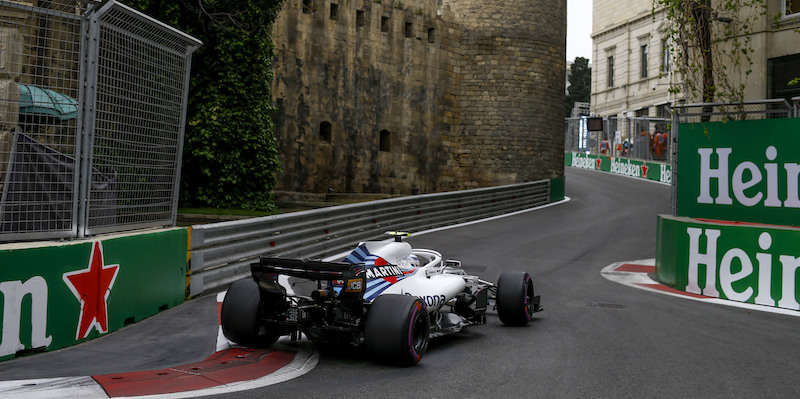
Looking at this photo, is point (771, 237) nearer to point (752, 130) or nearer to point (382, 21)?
point (752, 130)

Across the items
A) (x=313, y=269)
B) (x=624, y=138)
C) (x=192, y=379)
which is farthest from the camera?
(x=624, y=138)

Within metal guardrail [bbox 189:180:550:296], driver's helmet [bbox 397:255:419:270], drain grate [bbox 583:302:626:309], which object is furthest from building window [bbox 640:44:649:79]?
driver's helmet [bbox 397:255:419:270]

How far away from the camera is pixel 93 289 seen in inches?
263

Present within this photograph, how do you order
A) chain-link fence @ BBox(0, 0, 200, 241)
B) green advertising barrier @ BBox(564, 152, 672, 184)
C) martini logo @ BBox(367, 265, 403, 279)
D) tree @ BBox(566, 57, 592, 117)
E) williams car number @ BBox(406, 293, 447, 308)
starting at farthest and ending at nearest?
tree @ BBox(566, 57, 592, 117)
green advertising barrier @ BBox(564, 152, 672, 184)
williams car number @ BBox(406, 293, 447, 308)
martini logo @ BBox(367, 265, 403, 279)
chain-link fence @ BBox(0, 0, 200, 241)

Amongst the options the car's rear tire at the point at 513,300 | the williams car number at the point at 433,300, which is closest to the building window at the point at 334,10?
the car's rear tire at the point at 513,300

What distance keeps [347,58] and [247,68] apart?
29.1ft

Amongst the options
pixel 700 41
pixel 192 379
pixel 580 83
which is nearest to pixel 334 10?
pixel 700 41

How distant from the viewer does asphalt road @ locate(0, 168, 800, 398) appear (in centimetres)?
537

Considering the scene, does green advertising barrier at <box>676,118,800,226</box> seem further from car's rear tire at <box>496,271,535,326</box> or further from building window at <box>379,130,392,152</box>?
building window at <box>379,130,392,152</box>

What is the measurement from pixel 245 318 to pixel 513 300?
2.92 metres

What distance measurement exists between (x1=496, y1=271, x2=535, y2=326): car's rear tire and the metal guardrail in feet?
12.4

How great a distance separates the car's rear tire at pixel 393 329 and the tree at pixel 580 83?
288 feet

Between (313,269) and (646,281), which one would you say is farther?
Result: (646,281)

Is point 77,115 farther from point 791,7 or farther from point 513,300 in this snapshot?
point 791,7
